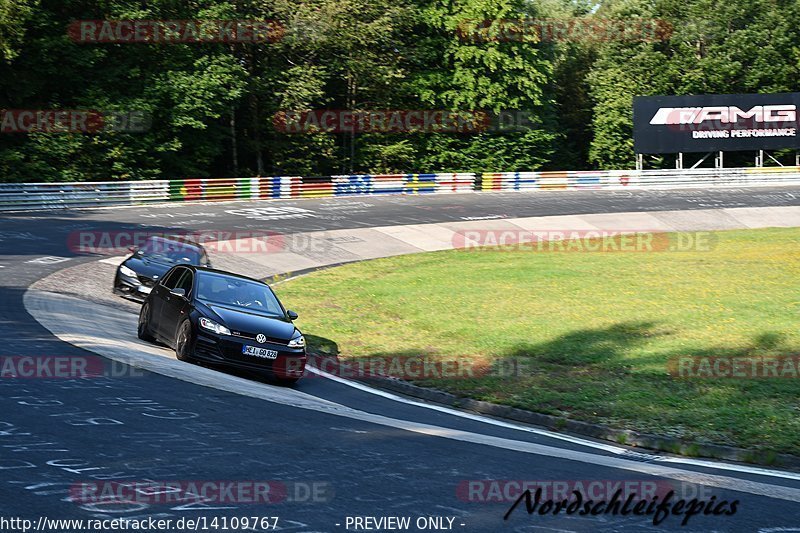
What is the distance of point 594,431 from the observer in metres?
11.3

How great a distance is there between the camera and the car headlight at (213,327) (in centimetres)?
1340

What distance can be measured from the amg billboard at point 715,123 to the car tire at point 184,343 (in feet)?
161

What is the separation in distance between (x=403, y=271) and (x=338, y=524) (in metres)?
23.4

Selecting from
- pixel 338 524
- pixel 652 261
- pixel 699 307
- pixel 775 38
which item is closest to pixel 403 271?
pixel 652 261

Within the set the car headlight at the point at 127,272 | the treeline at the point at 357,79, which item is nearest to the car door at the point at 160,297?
the car headlight at the point at 127,272

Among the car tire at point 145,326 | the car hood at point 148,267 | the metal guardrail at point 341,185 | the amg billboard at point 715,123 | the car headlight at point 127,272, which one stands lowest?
the car tire at point 145,326

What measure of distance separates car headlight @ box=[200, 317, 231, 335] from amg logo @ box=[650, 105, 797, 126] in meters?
49.7

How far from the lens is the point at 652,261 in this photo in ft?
101

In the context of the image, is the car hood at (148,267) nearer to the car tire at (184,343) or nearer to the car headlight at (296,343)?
the car tire at (184,343)

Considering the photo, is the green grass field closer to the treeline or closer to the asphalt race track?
the asphalt race track

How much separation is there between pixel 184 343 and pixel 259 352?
1.18 meters

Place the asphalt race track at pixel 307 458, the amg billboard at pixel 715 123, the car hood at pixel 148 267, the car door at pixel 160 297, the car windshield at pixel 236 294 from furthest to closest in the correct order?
the amg billboard at pixel 715 123, the car hood at pixel 148 267, the car door at pixel 160 297, the car windshield at pixel 236 294, the asphalt race track at pixel 307 458

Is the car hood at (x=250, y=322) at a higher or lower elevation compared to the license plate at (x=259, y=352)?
higher

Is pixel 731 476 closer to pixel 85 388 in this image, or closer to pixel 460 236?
pixel 85 388
